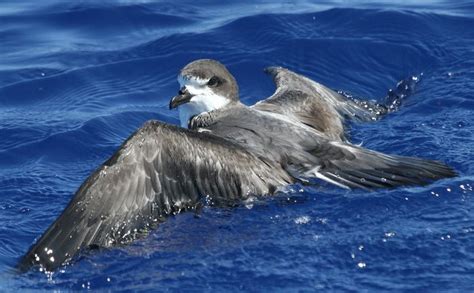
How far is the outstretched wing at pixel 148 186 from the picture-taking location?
25.6 ft

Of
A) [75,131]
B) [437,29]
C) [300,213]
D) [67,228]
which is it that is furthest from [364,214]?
[437,29]

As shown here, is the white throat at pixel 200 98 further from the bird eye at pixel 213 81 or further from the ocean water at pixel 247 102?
the ocean water at pixel 247 102

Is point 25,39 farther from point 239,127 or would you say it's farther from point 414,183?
point 414,183

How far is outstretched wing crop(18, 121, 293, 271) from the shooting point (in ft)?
25.6

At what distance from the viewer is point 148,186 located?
8.05 m

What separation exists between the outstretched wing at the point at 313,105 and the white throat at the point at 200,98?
1.63 ft

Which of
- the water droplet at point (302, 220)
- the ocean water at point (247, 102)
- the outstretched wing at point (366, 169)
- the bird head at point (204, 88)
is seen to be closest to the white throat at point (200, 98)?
the bird head at point (204, 88)

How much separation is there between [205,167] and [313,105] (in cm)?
221

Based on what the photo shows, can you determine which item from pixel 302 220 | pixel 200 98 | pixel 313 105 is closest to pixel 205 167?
Answer: pixel 302 220

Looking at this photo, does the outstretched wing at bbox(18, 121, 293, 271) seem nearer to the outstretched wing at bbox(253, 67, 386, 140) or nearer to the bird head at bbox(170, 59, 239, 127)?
the bird head at bbox(170, 59, 239, 127)

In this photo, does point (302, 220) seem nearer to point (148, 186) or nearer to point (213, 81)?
point (148, 186)

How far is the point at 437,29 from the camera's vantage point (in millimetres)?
13344

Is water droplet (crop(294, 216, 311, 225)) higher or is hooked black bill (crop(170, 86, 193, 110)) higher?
hooked black bill (crop(170, 86, 193, 110))

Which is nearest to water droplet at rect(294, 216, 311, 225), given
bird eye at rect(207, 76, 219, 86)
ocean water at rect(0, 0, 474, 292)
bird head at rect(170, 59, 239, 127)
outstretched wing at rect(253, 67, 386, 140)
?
ocean water at rect(0, 0, 474, 292)
